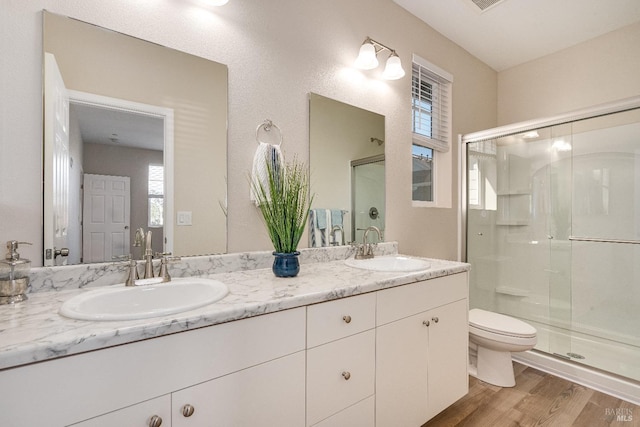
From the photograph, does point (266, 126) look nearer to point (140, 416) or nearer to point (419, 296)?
point (419, 296)

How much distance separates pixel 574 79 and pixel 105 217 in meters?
3.70

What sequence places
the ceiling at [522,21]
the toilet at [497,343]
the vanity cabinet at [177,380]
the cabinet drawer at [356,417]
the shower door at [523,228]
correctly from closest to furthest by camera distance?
1. the vanity cabinet at [177,380]
2. the cabinet drawer at [356,417]
3. the toilet at [497,343]
4. the ceiling at [522,21]
5. the shower door at [523,228]

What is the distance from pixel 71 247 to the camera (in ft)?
3.60

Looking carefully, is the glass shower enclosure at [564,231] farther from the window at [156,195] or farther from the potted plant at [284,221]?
the window at [156,195]

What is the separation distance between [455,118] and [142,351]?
281cm

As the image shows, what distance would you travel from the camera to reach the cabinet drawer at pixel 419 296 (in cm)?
130

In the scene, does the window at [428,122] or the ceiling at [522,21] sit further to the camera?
the window at [428,122]

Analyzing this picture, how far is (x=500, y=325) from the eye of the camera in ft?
6.56


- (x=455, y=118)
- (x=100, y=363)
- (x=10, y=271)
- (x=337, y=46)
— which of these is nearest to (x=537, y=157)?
(x=455, y=118)

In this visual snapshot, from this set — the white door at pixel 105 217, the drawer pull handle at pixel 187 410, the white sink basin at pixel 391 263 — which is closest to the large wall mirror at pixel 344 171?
the white sink basin at pixel 391 263

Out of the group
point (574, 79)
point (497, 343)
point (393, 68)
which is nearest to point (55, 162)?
point (393, 68)

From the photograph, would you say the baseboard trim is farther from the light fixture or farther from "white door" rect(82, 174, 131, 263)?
"white door" rect(82, 174, 131, 263)

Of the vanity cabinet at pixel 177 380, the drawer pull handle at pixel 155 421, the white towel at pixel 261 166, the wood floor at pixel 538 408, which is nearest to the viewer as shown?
the vanity cabinet at pixel 177 380

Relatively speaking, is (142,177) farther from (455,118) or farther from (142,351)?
(455,118)
